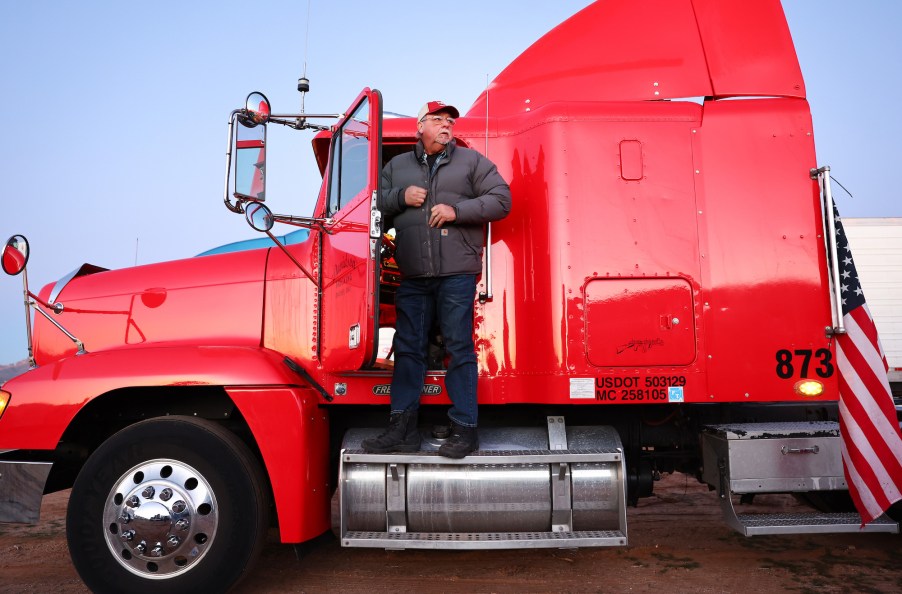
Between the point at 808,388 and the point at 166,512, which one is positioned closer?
the point at 166,512

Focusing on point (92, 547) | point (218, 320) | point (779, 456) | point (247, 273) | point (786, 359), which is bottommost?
point (92, 547)

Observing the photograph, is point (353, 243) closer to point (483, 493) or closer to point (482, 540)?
point (483, 493)

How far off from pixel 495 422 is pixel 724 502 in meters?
1.48

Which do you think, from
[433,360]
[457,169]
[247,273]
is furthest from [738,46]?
[247,273]

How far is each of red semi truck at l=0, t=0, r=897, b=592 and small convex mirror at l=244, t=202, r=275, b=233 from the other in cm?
27

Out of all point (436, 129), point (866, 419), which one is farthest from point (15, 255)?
point (866, 419)

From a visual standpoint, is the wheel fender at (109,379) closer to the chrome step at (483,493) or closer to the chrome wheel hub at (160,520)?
the chrome wheel hub at (160,520)

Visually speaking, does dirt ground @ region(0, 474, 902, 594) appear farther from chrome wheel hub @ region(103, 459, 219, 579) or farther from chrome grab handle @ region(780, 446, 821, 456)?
chrome grab handle @ region(780, 446, 821, 456)

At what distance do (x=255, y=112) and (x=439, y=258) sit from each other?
1.31m

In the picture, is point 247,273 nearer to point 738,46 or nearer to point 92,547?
point 92,547

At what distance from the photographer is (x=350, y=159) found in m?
4.00

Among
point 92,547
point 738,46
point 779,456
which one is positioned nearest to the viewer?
point 92,547

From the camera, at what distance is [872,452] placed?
146 inches

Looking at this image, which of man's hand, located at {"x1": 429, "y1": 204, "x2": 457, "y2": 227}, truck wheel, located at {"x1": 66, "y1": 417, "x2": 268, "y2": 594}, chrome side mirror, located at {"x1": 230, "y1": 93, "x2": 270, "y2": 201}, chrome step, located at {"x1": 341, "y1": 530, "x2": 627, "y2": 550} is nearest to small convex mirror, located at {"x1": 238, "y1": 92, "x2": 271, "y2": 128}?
chrome side mirror, located at {"x1": 230, "y1": 93, "x2": 270, "y2": 201}
